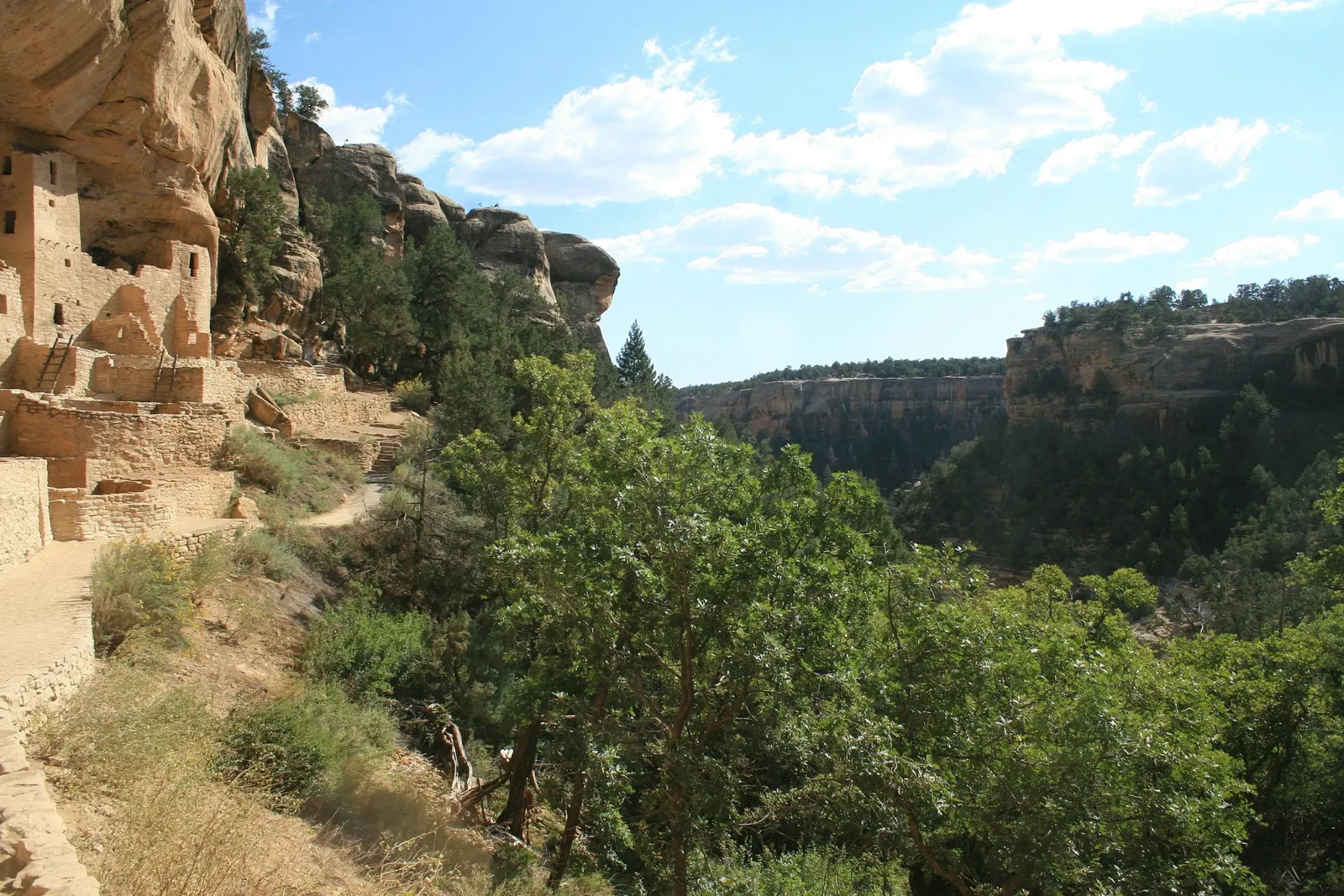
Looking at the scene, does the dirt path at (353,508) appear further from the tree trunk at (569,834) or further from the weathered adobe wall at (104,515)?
the tree trunk at (569,834)

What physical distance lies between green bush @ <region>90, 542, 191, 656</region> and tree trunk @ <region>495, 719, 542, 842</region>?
4.46 metres

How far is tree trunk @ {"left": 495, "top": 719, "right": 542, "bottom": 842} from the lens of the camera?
36.7 ft

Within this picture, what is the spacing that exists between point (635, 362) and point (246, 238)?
24.2m

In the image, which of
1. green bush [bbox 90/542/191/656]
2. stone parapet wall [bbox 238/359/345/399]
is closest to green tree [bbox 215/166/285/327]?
stone parapet wall [bbox 238/359/345/399]

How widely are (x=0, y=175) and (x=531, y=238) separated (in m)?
33.1

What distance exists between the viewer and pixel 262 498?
624 inches

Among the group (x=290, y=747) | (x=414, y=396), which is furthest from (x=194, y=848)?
(x=414, y=396)

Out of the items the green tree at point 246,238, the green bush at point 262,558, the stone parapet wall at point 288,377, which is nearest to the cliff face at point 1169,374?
the stone parapet wall at point 288,377

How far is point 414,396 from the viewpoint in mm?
29359

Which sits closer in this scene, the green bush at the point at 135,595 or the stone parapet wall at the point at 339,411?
the green bush at the point at 135,595

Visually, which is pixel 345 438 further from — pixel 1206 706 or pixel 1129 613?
pixel 1129 613

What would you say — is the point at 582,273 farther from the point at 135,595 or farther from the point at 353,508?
the point at 135,595

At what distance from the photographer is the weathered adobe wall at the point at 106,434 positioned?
13141 mm

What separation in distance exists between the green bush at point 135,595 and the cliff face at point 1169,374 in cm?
6425
